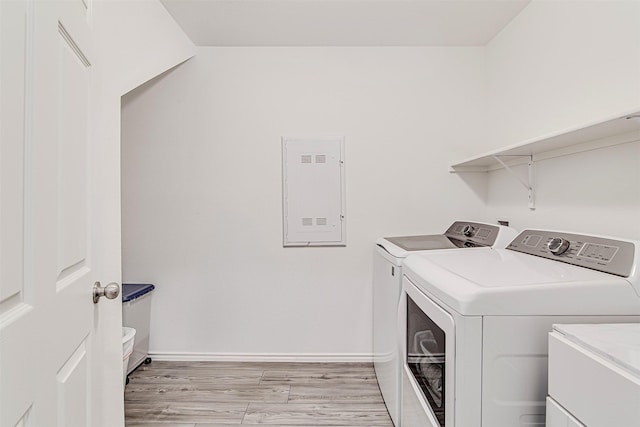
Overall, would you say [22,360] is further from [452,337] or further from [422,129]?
[422,129]

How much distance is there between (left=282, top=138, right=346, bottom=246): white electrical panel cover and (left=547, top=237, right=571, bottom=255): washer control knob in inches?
50.8

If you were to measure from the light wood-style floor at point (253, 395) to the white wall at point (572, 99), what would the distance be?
4.76ft

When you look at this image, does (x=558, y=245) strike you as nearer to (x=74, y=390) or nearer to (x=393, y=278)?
(x=393, y=278)

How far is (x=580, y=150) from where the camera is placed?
4.92 feet

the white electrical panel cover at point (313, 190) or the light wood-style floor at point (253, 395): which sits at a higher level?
the white electrical panel cover at point (313, 190)

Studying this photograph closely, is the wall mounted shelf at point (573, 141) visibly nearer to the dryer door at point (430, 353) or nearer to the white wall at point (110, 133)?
the dryer door at point (430, 353)

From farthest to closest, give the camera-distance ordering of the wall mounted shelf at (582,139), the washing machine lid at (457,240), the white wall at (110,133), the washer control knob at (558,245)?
1. the washing machine lid at (457,240)
2. the washer control knob at (558,245)
3. the wall mounted shelf at (582,139)
4. the white wall at (110,133)

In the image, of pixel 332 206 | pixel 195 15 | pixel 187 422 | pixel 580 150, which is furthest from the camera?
pixel 332 206

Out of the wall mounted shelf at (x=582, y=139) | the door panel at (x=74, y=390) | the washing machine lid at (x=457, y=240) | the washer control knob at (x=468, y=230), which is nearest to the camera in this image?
the door panel at (x=74, y=390)

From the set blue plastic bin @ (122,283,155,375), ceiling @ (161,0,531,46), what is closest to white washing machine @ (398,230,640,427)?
ceiling @ (161,0,531,46)

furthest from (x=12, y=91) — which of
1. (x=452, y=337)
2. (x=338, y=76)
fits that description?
(x=338, y=76)

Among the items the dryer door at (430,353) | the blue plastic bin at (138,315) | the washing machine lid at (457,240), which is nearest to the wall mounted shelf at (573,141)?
the washing machine lid at (457,240)

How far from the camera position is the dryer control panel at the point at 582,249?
1.04m

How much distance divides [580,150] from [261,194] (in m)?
1.88
